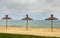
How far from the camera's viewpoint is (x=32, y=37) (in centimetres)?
939

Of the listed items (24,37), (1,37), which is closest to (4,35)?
(1,37)

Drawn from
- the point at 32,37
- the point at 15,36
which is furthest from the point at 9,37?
the point at 32,37

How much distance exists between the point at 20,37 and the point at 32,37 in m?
0.56

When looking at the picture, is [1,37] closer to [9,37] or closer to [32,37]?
[9,37]

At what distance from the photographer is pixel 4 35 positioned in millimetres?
9641

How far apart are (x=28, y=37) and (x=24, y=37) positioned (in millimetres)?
191

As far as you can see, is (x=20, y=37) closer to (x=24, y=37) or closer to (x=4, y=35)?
(x=24, y=37)

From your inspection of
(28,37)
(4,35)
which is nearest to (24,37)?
(28,37)

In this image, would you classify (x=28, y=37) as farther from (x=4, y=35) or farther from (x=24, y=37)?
(x=4, y=35)

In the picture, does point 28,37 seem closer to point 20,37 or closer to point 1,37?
point 20,37

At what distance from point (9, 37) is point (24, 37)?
0.70 metres

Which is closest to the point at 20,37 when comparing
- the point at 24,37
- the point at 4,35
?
the point at 24,37

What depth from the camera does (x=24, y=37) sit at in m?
9.32

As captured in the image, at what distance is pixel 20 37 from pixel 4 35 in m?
0.83
